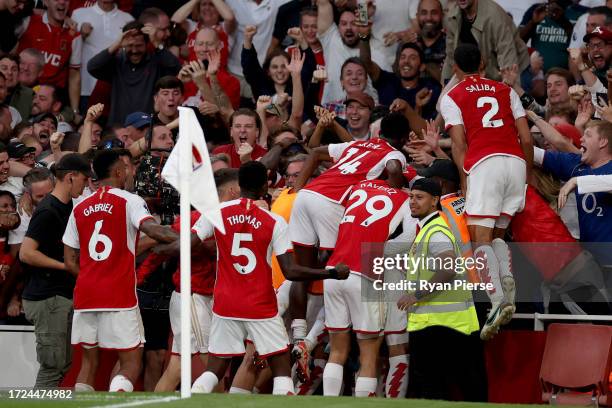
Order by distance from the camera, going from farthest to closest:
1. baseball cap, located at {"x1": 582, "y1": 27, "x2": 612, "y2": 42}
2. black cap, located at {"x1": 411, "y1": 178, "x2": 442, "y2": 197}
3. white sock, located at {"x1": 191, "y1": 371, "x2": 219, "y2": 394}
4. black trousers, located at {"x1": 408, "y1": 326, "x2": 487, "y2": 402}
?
baseball cap, located at {"x1": 582, "y1": 27, "x2": 612, "y2": 42} < black cap, located at {"x1": 411, "y1": 178, "x2": 442, "y2": 197} < black trousers, located at {"x1": 408, "y1": 326, "x2": 487, "y2": 402} < white sock, located at {"x1": 191, "y1": 371, "x2": 219, "y2": 394}

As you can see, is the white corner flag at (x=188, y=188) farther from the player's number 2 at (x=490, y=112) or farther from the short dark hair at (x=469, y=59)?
the short dark hair at (x=469, y=59)

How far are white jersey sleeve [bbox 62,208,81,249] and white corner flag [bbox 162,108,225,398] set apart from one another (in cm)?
305

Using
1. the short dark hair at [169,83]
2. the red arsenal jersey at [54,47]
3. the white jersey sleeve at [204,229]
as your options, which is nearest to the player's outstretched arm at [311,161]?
the white jersey sleeve at [204,229]

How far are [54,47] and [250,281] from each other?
8.76 metres

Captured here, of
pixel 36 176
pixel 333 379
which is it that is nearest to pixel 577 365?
pixel 333 379

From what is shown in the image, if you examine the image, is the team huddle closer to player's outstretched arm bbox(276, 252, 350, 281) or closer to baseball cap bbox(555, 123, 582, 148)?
player's outstretched arm bbox(276, 252, 350, 281)

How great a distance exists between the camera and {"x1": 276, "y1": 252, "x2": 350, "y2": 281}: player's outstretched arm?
11.2m

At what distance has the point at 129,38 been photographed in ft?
58.0

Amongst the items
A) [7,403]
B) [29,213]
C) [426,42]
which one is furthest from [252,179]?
[426,42]

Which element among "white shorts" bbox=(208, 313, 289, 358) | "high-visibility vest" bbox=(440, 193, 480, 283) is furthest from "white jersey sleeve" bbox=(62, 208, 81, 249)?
"high-visibility vest" bbox=(440, 193, 480, 283)

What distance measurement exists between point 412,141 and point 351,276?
2.54 m

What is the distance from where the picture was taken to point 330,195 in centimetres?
1280

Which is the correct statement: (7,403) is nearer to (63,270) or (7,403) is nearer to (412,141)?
(63,270)

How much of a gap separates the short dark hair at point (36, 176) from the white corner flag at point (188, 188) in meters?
5.72
